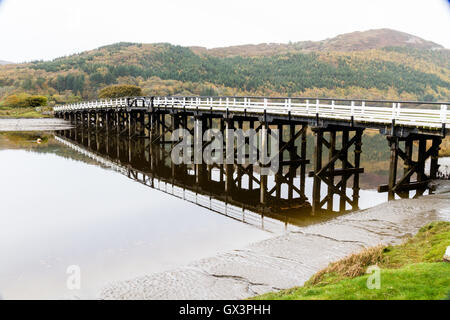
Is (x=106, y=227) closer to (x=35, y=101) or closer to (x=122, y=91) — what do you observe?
(x=122, y=91)

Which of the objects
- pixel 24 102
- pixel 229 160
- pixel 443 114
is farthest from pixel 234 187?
pixel 24 102

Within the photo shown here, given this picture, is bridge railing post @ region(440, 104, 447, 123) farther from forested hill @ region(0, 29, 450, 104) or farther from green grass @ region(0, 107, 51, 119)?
forested hill @ region(0, 29, 450, 104)

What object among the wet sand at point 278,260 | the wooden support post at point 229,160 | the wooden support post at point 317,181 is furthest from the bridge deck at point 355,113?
the wet sand at point 278,260

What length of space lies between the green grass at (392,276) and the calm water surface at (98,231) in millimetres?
4385

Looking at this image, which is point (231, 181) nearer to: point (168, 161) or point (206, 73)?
point (168, 161)

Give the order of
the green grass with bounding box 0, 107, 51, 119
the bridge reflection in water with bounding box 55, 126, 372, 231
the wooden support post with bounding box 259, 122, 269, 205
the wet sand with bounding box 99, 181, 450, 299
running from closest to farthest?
the wet sand with bounding box 99, 181, 450, 299, the bridge reflection in water with bounding box 55, 126, 372, 231, the wooden support post with bounding box 259, 122, 269, 205, the green grass with bounding box 0, 107, 51, 119

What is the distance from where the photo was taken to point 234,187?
21.8m

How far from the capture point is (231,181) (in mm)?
22641

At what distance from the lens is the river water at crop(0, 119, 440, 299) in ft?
35.6

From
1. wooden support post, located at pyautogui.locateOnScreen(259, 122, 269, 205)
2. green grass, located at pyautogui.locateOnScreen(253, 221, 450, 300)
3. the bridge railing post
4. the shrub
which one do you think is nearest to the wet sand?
green grass, located at pyautogui.locateOnScreen(253, 221, 450, 300)

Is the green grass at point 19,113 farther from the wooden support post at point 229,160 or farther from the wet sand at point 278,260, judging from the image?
the wet sand at point 278,260

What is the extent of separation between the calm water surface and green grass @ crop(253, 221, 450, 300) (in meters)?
4.38

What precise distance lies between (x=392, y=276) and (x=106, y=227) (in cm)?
1063
